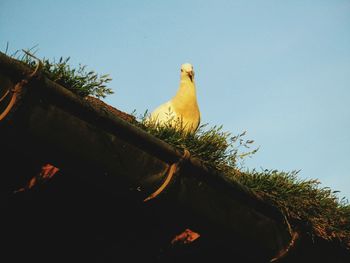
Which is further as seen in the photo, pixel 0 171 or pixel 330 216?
pixel 330 216

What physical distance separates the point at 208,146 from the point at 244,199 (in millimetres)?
421

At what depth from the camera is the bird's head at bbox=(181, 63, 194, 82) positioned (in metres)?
4.62

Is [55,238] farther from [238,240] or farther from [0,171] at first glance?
[238,240]

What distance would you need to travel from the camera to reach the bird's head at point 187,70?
15.2ft

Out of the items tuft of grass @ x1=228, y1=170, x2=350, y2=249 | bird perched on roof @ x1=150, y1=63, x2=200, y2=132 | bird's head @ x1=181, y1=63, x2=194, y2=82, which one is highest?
bird's head @ x1=181, y1=63, x2=194, y2=82

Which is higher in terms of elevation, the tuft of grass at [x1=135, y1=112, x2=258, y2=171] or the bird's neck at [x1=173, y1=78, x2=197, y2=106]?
the bird's neck at [x1=173, y1=78, x2=197, y2=106]

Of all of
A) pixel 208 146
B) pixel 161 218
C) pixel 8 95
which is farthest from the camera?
pixel 208 146

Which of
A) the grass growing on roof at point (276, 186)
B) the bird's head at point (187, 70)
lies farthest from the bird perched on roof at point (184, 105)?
the grass growing on roof at point (276, 186)

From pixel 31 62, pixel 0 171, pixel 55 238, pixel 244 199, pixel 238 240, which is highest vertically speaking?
pixel 31 62

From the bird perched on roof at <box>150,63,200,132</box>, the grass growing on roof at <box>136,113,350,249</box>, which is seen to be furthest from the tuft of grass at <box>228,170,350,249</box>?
the bird perched on roof at <box>150,63,200,132</box>

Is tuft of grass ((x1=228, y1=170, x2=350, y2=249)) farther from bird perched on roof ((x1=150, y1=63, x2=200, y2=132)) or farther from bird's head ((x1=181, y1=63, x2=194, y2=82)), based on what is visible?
bird's head ((x1=181, y1=63, x2=194, y2=82))

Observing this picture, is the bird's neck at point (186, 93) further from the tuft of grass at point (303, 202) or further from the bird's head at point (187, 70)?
the tuft of grass at point (303, 202)

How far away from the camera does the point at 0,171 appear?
213 cm

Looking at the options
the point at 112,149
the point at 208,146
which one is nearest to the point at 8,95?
the point at 112,149
